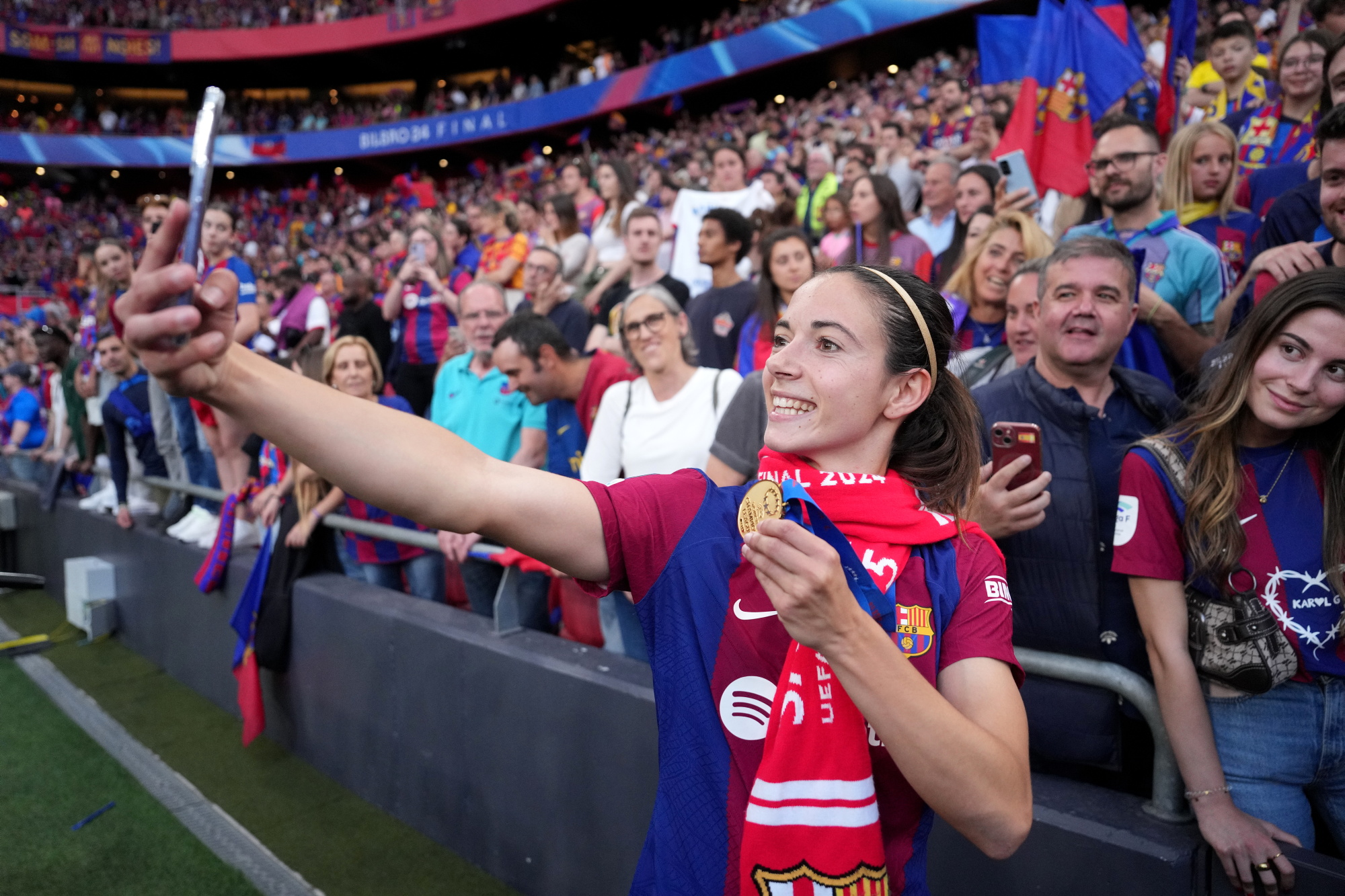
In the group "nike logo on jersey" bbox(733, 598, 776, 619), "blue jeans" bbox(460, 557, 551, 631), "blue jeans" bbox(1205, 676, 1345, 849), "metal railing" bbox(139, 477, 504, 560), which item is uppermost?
"nike logo on jersey" bbox(733, 598, 776, 619)

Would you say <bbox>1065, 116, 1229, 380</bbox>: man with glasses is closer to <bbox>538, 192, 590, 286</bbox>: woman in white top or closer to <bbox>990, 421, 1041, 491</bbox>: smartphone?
<bbox>990, 421, 1041, 491</bbox>: smartphone

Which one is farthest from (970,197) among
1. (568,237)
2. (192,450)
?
(192,450)

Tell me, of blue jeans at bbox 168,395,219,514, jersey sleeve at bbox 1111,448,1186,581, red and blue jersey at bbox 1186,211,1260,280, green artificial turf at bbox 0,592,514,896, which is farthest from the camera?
blue jeans at bbox 168,395,219,514

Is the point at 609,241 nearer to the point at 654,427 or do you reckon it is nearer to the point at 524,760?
the point at 654,427

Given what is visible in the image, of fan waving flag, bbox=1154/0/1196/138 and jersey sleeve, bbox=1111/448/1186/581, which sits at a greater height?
fan waving flag, bbox=1154/0/1196/138

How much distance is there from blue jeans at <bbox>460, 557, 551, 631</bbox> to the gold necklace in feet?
7.76

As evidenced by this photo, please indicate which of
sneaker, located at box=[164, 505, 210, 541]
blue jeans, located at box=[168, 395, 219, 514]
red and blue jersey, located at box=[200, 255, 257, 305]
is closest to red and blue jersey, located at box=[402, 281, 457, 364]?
red and blue jersey, located at box=[200, 255, 257, 305]

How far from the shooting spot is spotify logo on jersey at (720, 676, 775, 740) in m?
1.28

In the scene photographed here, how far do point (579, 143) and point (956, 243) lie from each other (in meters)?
23.4

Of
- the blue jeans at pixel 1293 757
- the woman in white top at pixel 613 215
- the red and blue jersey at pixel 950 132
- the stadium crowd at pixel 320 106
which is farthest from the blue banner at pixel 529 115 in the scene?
the blue jeans at pixel 1293 757

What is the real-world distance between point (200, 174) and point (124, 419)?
6115 mm

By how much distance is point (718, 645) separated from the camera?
1.32 meters

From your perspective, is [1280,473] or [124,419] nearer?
[1280,473]

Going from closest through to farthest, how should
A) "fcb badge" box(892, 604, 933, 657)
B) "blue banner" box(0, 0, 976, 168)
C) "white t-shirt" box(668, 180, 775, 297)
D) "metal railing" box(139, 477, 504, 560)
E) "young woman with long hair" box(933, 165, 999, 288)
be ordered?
"fcb badge" box(892, 604, 933, 657)
"metal railing" box(139, 477, 504, 560)
"young woman with long hair" box(933, 165, 999, 288)
"white t-shirt" box(668, 180, 775, 297)
"blue banner" box(0, 0, 976, 168)
